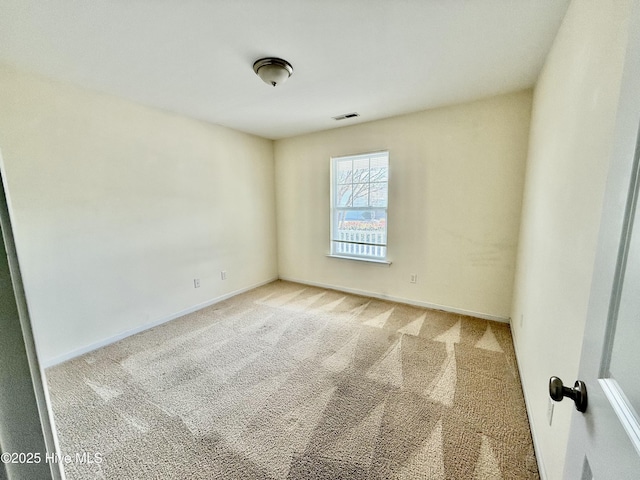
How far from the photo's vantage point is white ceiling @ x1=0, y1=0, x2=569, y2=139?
4.66 ft

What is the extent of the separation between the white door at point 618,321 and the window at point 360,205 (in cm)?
285

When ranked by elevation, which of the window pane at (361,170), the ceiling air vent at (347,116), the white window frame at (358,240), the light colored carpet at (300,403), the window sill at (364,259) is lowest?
the light colored carpet at (300,403)

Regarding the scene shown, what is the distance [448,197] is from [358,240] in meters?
1.31

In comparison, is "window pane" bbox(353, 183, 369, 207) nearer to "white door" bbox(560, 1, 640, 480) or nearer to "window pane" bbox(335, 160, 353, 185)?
"window pane" bbox(335, 160, 353, 185)

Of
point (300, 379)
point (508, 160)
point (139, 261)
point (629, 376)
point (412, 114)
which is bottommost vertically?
point (300, 379)

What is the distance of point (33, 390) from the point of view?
0.41 m

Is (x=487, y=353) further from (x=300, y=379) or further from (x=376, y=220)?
(x=376, y=220)

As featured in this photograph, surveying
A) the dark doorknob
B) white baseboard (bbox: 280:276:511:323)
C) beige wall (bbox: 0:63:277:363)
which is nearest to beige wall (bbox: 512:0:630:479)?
the dark doorknob

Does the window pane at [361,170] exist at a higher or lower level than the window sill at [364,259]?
higher

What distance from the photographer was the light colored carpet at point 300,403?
133 cm

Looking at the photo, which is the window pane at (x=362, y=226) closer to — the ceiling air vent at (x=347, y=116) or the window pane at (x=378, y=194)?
the window pane at (x=378, y=194)

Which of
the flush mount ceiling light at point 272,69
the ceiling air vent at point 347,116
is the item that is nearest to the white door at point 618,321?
the flush mount ceiling light at point 272,69

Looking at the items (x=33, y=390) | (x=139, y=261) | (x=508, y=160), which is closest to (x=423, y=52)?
(x=508, y=160)

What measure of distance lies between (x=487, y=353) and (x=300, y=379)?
1643 millimetres
